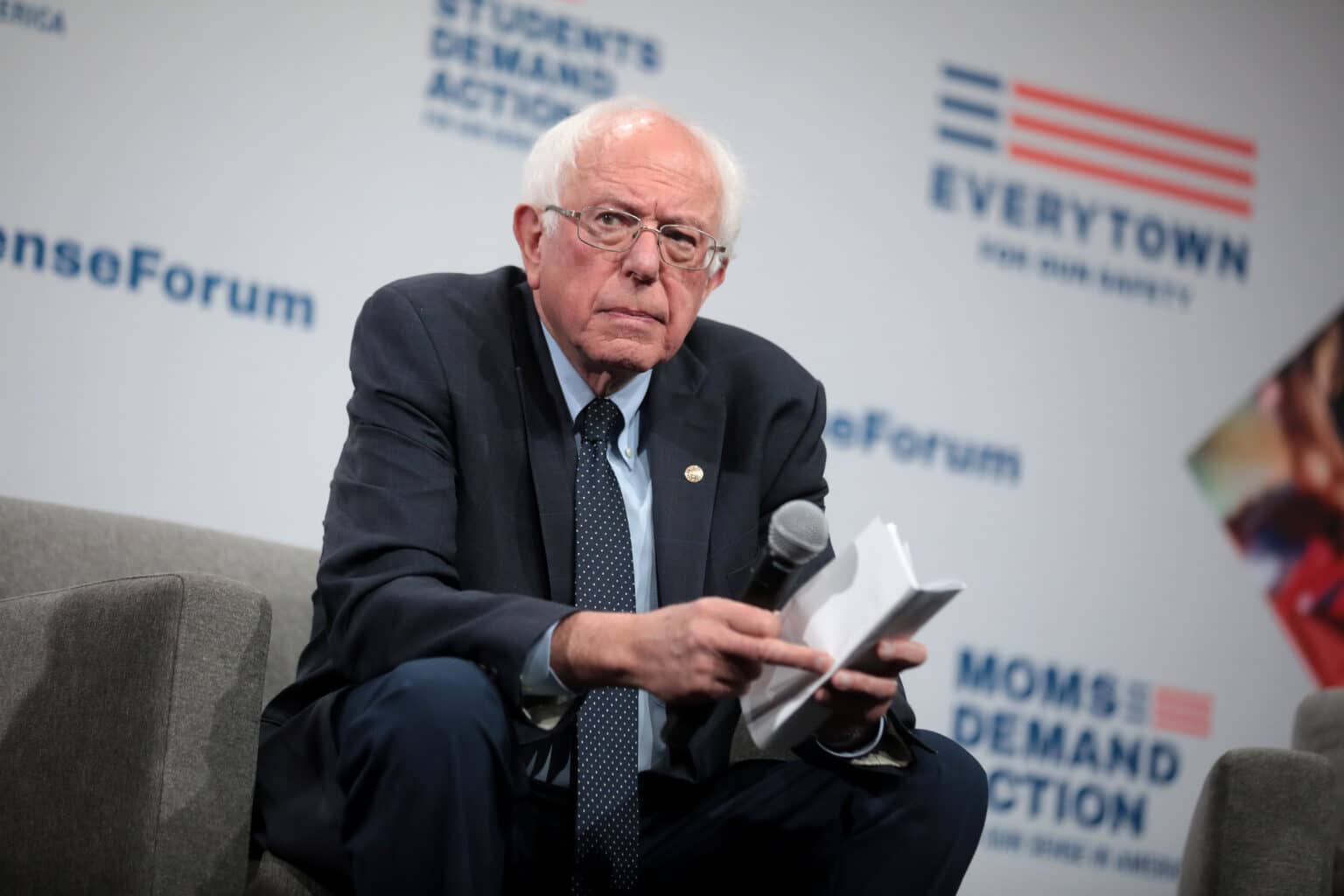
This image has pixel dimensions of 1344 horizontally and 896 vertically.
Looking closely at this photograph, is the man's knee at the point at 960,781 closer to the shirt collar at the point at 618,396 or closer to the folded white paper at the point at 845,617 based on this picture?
the folded white paper at the point at 845,617

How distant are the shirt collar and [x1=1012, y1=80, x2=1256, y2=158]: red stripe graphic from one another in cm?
208

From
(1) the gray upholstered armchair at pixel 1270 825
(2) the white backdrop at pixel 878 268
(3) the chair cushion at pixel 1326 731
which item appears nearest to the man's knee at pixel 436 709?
(1) the gray upholstered armchair at pixel 1270 825

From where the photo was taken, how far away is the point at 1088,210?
12.5 feet

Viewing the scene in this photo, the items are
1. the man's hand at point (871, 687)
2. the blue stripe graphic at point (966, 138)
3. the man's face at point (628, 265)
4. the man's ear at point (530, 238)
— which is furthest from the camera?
the blue stripe graphic at point (966, 138)

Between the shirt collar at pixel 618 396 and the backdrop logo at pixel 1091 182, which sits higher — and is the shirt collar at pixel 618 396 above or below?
below

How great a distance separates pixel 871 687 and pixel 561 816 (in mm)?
484

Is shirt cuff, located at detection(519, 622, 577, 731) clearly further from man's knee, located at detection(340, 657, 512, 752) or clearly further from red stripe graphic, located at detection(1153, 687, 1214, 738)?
red stripe graphic, located at detection(1153, 687, 1214, 738)

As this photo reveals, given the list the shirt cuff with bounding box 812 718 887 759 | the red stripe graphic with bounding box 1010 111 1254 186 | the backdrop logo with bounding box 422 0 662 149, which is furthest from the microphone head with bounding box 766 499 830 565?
the red stripe graphic with bounding box 1010 111 1254 186

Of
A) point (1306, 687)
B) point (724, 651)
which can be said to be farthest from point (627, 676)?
point (1306, 687)

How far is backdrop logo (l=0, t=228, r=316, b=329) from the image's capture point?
2.80 metres

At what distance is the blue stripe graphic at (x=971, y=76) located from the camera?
12.1 ft

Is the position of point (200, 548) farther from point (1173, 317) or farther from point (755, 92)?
point (1173, 317)

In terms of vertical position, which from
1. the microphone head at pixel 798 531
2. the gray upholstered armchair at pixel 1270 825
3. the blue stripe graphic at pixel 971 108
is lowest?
the gray upholstered armchair at pixel 1270 825

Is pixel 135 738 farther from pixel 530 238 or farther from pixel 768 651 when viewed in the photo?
pixel 530 238
